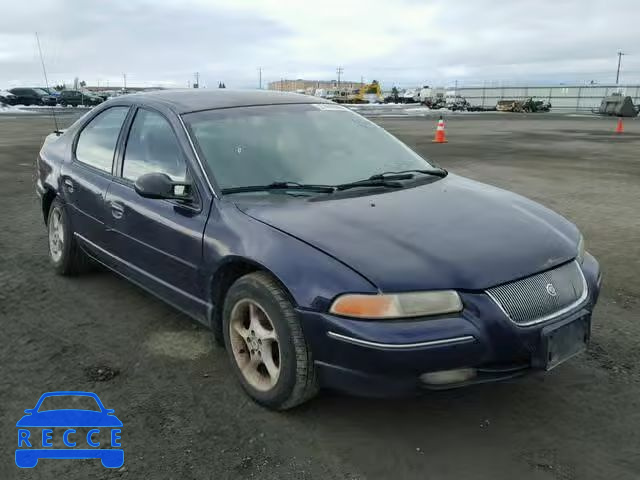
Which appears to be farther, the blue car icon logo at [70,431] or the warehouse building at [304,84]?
the warehouse building at [304,84]

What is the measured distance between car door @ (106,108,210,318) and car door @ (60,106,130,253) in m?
0.18

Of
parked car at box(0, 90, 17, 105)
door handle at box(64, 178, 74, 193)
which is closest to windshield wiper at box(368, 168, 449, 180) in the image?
door handle at box(64, 178, 74, 193)

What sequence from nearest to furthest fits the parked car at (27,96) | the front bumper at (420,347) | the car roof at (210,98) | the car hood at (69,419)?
1. the front bumper at (420,347)
2. the car hood at (69,419)
3. the car roof at (210,98)
4. the parked car at (27,96)

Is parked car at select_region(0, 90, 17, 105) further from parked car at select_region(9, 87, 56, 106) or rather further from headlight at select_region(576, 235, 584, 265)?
headlight at select_region(576, 235, 584, 265)

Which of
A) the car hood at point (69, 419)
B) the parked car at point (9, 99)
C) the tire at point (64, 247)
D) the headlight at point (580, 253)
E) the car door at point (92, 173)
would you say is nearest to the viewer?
the car hood at point (69, 419)

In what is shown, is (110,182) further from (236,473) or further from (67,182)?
(236,473)

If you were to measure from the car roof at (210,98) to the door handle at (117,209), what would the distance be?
0.72 meters

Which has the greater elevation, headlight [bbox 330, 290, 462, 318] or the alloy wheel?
headlight [bbox 330, 290, 462, 318]

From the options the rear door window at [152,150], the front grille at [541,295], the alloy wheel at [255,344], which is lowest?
the alloy wheel at [255,344]

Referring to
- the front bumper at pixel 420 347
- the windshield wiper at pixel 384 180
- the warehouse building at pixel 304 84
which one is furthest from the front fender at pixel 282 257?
the warehouse building at pixel 304 84

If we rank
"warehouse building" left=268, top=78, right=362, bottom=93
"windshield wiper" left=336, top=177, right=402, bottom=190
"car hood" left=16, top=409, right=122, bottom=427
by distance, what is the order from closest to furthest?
"car hood" left=16, top=409, right=122, bottom=427 → "windshield wiper" left=336, top=177, right=402, bottom=190 → "warehouse building" left=268, top=78, right=362, bottom=93

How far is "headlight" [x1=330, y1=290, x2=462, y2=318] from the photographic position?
95.7 inches

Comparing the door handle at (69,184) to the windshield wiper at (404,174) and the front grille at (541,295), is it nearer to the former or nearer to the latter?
the windshield wiper at (404,174)

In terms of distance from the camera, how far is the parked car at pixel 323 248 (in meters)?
2.46
